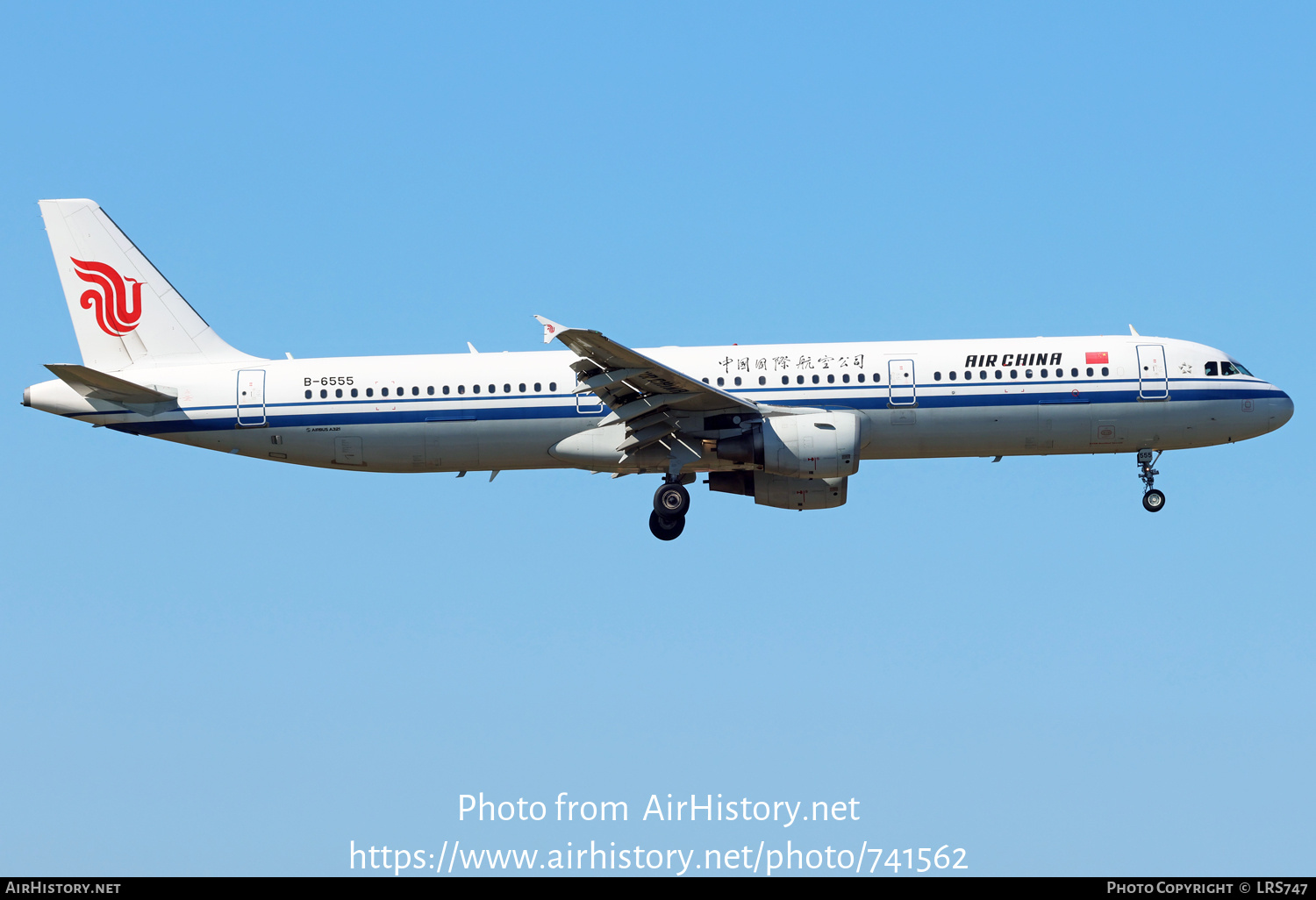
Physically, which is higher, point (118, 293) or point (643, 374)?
point (118, 293)

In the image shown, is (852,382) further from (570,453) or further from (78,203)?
(78,203)

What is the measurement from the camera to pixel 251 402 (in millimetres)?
37000

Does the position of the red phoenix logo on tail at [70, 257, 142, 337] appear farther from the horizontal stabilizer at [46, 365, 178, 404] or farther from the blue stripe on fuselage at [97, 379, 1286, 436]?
the blue stripe on fuselage at [97, 379, 1286, 436]

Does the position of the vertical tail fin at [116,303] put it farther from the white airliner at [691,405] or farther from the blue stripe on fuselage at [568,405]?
the blue stripe on fuselage at [568,405]

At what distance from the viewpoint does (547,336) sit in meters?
33.7

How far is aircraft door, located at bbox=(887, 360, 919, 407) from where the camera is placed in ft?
118

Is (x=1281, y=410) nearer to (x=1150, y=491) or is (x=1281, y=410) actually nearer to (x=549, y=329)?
(x=1150, y=491)

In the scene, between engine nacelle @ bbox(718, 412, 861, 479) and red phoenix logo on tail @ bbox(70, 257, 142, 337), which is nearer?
engine nacelle @ bbox(718, 412, 861, 479)

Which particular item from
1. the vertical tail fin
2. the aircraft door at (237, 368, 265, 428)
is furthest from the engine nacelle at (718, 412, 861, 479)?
the vertical tail fin

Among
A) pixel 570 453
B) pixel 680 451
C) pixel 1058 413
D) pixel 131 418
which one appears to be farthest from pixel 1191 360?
pixel 131 418

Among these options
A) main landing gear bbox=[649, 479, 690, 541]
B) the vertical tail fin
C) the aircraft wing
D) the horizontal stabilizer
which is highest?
the vertical tail fin

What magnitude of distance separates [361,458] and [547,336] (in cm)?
678

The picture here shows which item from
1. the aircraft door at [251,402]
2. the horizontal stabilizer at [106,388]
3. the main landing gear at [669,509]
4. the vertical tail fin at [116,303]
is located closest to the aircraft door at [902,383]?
the main landing gear at [669,509]

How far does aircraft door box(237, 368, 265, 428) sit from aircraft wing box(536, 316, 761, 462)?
8.28m
